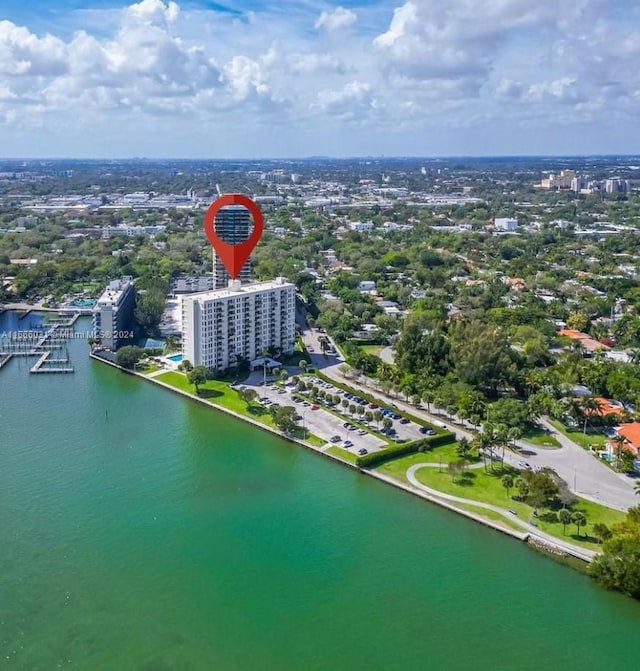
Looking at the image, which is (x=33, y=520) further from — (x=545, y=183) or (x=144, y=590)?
(x=545, y=183)

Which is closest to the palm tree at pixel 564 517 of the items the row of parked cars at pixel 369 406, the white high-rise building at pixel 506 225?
the row of parked cars at pixel 369 406

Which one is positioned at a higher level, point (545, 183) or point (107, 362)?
point (545, 183)

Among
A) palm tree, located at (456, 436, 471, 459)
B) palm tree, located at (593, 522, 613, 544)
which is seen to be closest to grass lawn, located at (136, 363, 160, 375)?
palm tree, located at (456, 436, 471, 459)

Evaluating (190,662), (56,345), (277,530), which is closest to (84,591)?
(190,662)

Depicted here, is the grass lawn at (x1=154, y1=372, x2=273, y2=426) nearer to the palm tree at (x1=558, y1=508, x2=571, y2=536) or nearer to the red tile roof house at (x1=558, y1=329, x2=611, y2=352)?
the palm tree at (x1=558, y1=508, x2=571, y2=536)

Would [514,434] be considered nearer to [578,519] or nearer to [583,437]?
[583,437]

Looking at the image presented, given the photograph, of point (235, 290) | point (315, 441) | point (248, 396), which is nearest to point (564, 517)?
point (315, 441)
